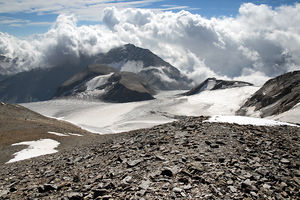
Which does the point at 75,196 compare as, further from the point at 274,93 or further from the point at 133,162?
the point at 274,93

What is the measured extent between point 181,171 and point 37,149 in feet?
101

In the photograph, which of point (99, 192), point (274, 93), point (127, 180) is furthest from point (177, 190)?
point (274, 93)

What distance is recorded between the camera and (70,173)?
18.4 m

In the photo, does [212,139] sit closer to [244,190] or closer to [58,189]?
[244,190]

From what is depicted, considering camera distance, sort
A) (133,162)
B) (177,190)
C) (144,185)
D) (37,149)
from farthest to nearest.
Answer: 1. (37,149)
2. (133,162)
3. (144,185)
4. (177,190)

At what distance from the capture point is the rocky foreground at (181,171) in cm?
1349

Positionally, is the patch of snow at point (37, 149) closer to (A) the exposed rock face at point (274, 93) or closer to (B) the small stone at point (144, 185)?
(B) the small stone at point (144, 185)

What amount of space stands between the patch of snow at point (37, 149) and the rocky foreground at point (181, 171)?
1268 cm

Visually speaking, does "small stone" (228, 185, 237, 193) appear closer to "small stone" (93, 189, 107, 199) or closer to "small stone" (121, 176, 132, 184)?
"small stone" (121, 176, 132, 184)

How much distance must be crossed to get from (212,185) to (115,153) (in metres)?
9.48

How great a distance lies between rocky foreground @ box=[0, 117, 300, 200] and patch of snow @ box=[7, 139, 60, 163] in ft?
41.6

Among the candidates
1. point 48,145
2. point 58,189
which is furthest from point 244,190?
point 48,145

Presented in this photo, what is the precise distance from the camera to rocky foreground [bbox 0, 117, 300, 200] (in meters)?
13.5

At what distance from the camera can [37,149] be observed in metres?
39.3
